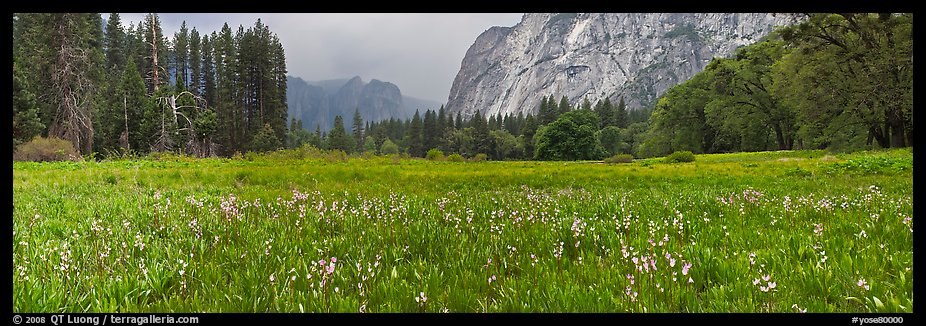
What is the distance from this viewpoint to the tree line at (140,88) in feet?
107

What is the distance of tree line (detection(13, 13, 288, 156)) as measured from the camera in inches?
1280

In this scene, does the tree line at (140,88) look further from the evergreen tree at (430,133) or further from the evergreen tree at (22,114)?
the evergreen tree at (430,133)

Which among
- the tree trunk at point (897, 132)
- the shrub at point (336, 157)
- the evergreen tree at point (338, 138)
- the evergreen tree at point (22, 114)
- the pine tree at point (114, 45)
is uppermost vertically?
the pine tree at point (114, 45)

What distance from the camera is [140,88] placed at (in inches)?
1914

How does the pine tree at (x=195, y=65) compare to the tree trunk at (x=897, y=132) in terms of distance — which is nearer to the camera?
the tree trunk at (x=897, y=132)

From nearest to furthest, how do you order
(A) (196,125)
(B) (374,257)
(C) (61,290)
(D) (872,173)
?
(C) (61,290)
(B) (374,257)
(D) (872,173)
(A) (196,125)

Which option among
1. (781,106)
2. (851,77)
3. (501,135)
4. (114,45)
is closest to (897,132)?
(851,77)

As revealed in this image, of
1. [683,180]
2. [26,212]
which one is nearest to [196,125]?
[26,212]

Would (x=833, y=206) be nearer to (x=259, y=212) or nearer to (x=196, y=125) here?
(x=259, y=212)

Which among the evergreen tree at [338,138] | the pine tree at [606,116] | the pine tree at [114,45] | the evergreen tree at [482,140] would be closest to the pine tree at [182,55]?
the pine tree at [114,45]

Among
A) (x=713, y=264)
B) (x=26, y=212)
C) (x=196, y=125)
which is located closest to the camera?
(x=713, y=264)

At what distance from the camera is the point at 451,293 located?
2.48 meters
